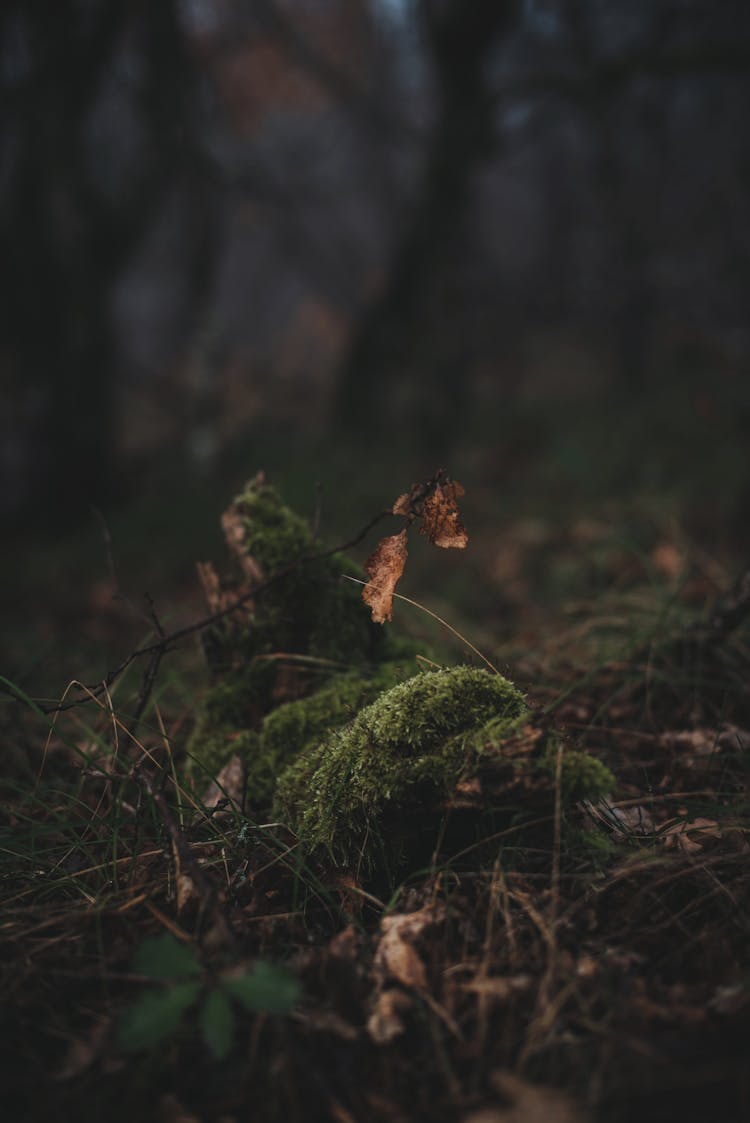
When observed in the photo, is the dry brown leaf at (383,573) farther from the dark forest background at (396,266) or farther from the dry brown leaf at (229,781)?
the dark forest background at (396,266)

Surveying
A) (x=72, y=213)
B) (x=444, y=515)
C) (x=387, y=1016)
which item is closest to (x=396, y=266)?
(x=72, y=213)

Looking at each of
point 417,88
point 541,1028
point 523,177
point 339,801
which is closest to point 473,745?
point 339,801

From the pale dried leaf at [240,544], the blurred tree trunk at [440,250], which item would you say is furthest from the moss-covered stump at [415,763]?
the blurred tree trunk at [440,250]

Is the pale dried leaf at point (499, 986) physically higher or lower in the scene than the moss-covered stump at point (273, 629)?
lower

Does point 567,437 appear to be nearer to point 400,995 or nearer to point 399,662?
point 399,662

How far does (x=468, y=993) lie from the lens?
1126 mm

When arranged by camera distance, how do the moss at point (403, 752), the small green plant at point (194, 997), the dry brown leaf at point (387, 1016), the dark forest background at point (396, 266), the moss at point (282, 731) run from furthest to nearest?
1. the dark forest background at point (396, 266)
2. the moss at point (282, 731)
3. the moss at point (403, 752)
4. the dry brown leaf at point (387, 1016)
5. the small green plant at point (194, 997)

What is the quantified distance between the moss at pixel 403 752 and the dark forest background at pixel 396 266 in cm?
389

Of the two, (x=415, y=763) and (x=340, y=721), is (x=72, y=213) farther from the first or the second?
(x=415, y=763)

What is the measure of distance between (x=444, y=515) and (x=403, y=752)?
44cm

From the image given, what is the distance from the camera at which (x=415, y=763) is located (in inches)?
51.1

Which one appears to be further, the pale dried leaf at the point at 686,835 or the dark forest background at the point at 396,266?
the dark forest background at the point at 396,266

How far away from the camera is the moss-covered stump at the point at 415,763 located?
1.22 metres

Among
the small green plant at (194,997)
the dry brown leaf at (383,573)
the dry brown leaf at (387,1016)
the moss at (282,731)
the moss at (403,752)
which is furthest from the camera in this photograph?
the moss at (282,731)
